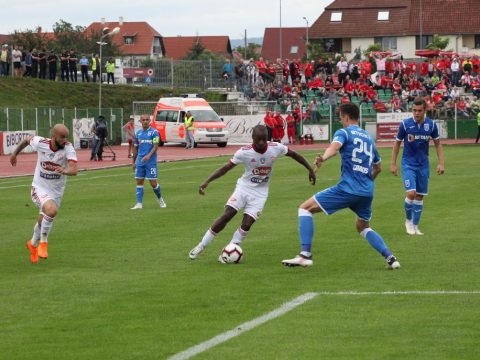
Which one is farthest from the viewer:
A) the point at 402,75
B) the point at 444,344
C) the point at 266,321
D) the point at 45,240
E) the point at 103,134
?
the point at 402,75

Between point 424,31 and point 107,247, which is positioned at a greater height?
point 424,31

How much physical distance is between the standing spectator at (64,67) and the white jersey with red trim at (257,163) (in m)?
55.0

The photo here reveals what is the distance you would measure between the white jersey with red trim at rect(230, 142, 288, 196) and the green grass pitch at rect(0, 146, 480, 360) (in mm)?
968

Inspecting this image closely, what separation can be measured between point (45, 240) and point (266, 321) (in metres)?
5.70

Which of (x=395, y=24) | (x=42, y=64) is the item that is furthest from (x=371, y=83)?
(x=395, y=24)

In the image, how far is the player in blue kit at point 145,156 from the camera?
23.5 metres

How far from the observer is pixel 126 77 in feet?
251

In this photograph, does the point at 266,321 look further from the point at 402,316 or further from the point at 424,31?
the point at 424,31

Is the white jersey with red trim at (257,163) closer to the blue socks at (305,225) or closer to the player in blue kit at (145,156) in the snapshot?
the blue socks at (305,225)

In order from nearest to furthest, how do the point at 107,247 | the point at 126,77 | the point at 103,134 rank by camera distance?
1. the point at 107,247
2. the point at 103,134
3. the point at 126,77

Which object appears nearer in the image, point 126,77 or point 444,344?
point 444,344

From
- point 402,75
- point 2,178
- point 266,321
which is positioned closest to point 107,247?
point 266,321

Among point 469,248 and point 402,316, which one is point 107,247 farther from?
point 402,316

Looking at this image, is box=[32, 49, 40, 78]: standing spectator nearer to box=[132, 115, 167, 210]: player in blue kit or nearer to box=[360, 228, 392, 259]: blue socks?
box=[132, 115, 167, 210]: player in blue kit
